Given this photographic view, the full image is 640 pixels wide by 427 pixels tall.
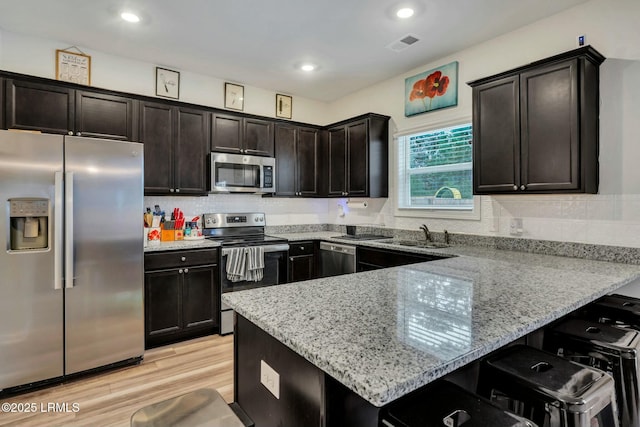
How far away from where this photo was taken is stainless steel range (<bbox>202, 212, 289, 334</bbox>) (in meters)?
3.41

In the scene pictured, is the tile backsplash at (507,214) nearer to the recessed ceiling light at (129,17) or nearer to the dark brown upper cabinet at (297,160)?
the dark brown upper cabinet at (297,160)

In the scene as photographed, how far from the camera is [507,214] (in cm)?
299

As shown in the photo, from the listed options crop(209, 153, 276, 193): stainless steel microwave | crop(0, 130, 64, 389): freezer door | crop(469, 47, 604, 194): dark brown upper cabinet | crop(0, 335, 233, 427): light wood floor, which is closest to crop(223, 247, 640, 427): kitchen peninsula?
crop(469, 47, 604, 194): dark brown upper cabinet

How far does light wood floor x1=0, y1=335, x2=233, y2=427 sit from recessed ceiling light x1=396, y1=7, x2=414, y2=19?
119 inches

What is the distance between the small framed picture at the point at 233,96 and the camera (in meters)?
4.09

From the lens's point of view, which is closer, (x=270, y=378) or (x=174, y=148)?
(x=270, y=378)

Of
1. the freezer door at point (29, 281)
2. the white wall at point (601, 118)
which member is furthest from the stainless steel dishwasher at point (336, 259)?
the freezer door at point (29, 281)

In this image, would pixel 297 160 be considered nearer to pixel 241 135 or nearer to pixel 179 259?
pixel 241 135

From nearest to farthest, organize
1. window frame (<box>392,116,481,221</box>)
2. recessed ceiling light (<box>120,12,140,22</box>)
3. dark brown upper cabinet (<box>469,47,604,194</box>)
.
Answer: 1. dark brown upper cabinet (<box>469,47,604,194</box>)
2. recessed ceiling light (<box>120,12,140,22</box>)
3. window frame (<box>392,116,481,221</box>)

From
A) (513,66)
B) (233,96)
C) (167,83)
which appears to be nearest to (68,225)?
(167,83)

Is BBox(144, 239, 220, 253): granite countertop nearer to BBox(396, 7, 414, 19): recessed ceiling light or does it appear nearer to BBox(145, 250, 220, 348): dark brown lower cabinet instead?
BBox(145, 250, 220, 348): dark brown lower cabinet

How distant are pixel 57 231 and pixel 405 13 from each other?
2991mm

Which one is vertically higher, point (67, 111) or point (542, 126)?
point (67, 111)

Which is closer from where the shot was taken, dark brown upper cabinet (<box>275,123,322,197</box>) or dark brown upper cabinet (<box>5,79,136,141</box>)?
dark brown upper cabinet (<box>5,79,136,141</box>)
